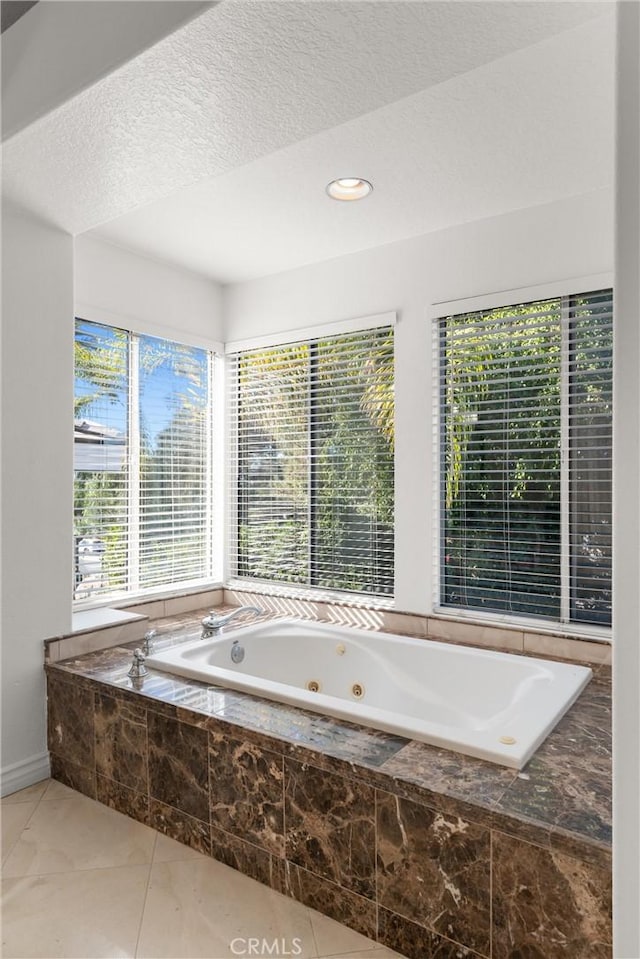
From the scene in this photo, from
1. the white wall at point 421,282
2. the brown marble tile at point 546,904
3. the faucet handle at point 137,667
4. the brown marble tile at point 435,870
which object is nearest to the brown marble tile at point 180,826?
the faucet handle at point 137,667

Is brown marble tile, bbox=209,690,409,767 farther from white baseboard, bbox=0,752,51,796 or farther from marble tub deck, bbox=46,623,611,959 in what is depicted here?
white baseboard, bbox=0,752,51,796

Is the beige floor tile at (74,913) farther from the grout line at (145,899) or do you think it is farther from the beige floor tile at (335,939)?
the beige floor tile at (335,939)

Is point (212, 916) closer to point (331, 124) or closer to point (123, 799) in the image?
point (123, 799)

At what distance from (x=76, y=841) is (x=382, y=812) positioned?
47.3 inches

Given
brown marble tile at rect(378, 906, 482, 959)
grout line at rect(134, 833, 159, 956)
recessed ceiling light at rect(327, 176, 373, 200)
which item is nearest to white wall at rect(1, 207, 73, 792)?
grout line at rect(134, 833, 159, 956)

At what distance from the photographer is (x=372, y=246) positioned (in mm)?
3209

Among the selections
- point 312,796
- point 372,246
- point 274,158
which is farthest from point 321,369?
point 312,796

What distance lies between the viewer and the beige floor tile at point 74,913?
1617 mm

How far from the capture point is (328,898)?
5.49ft

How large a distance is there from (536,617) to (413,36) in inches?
90.0

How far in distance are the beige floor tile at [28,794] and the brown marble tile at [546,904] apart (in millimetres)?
1820

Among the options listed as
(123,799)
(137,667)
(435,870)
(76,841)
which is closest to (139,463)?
(137,667)

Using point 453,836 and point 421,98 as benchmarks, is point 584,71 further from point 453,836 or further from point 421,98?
point 453,836

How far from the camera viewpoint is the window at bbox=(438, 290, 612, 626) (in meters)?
2.62
